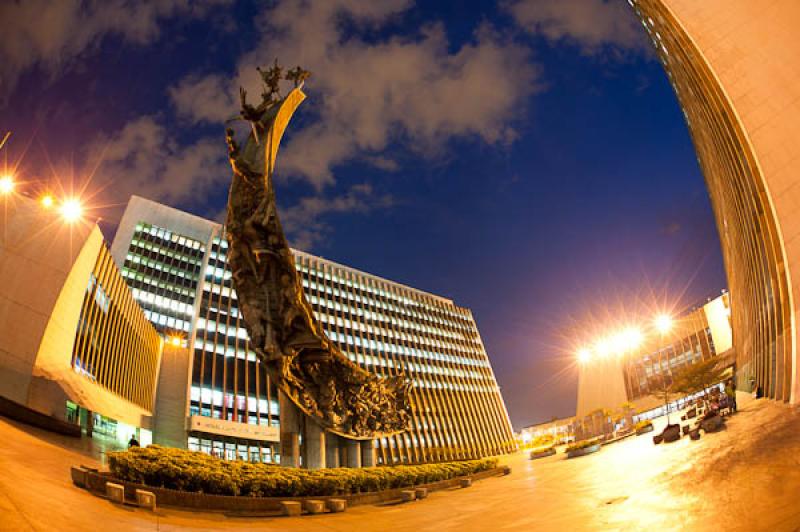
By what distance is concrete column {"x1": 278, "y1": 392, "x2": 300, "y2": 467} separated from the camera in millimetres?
20000

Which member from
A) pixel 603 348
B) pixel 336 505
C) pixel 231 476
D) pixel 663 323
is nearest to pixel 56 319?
pixel 231 476

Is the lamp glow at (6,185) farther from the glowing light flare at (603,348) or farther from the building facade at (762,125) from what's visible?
the glowing light flare at (603,348)

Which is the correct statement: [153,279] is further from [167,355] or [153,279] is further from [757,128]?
[757,128]

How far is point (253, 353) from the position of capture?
58.8 meters

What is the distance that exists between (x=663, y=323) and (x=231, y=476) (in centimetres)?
6897

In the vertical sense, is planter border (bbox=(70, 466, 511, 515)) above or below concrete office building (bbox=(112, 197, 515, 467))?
below

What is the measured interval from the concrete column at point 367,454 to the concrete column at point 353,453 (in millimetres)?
499

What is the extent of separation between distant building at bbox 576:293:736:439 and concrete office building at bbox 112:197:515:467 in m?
28.0

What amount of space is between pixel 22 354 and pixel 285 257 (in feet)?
45.4

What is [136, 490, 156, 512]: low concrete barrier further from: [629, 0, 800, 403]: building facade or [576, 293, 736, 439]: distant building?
[576, 293, 736, 439]: distant building

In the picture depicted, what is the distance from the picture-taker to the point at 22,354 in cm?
2230

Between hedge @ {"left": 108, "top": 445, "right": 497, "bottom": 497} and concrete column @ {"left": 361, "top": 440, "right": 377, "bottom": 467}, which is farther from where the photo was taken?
concrete column @ {"left": 361, "top": 440, "right": 377, "bottom": 467}

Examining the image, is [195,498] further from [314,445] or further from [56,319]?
[56,319]

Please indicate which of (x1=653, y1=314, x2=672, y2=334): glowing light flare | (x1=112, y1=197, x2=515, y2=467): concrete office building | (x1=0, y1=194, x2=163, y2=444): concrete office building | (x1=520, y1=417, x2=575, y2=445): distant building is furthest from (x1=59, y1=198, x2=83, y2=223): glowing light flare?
(x1=520, y1=417, x2=575, y2=445): distant building
